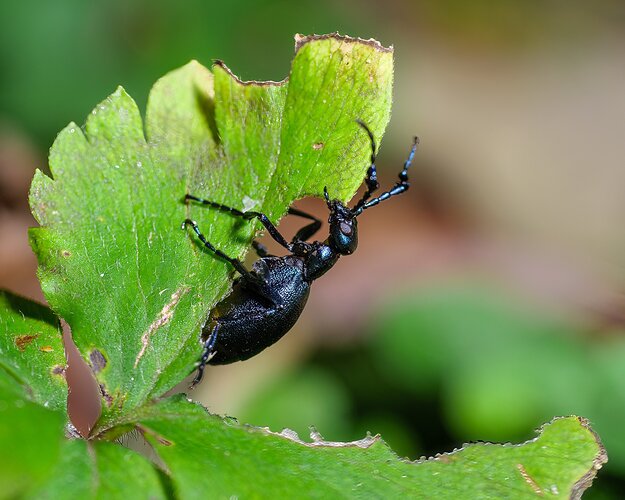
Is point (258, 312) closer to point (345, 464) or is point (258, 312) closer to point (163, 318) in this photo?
point (163, 318)

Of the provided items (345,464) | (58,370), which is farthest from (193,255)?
(345,464)

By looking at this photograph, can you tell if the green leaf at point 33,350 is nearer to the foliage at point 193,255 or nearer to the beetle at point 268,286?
the foliage at point 193,255

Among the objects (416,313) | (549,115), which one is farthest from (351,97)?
(549,115)

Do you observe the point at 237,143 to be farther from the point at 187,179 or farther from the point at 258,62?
the point at 258,62

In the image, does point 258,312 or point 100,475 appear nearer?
point 100,475

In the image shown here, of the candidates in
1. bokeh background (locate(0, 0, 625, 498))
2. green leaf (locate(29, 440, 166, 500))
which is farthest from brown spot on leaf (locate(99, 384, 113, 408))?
bokeh background (locate(0, 0, 625, 498))

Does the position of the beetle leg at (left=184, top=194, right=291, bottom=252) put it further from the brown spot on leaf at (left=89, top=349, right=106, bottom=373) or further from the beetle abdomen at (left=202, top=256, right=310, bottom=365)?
the brown spot on leaf at (left=89, top=349, right=106, bottom=373)
